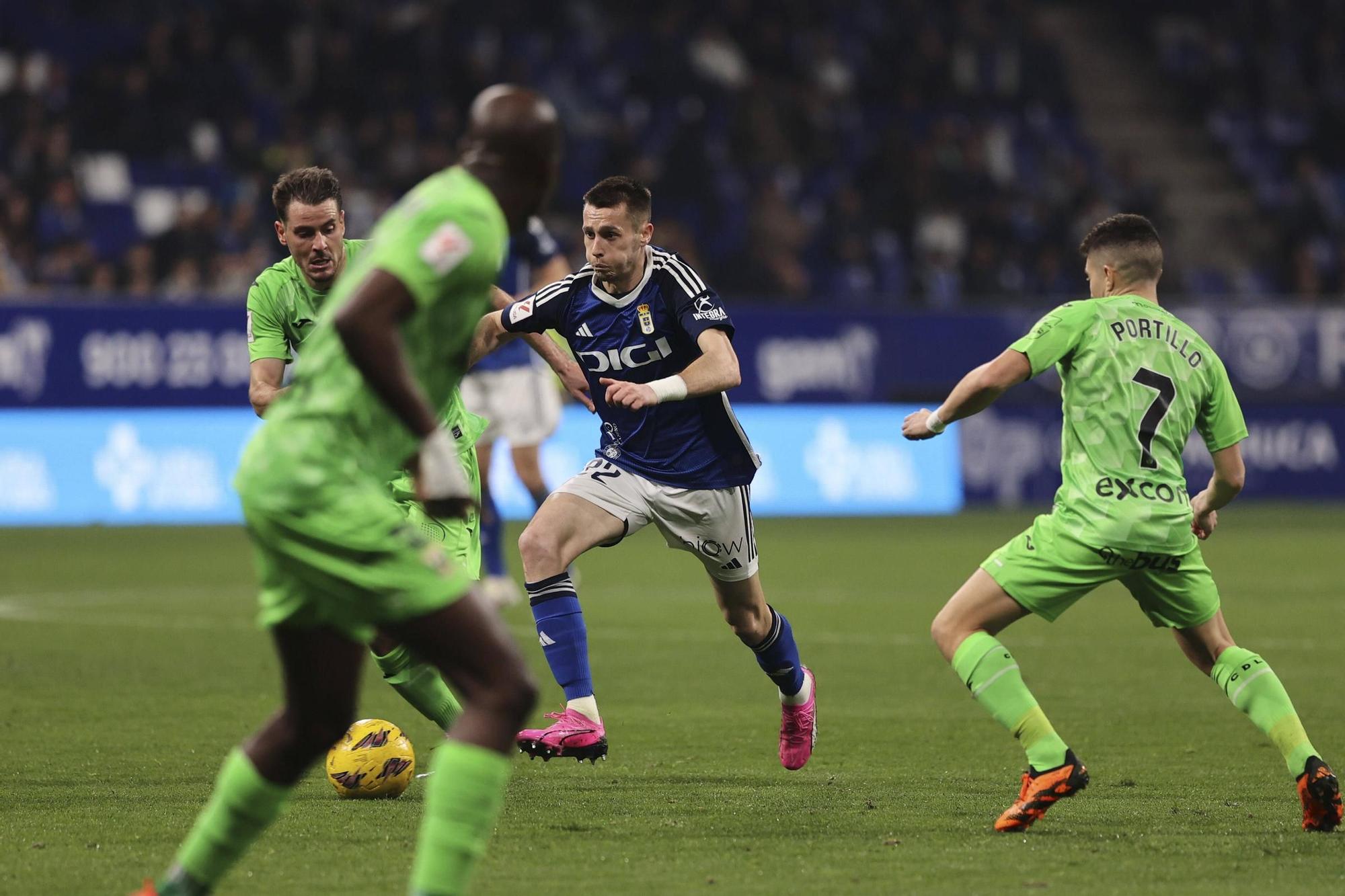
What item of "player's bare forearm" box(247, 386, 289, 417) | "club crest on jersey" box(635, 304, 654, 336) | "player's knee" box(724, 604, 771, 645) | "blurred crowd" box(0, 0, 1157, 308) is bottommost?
"player's knee" box(724, 604, 771, 645)

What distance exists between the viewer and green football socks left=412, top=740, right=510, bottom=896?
13.1 ft

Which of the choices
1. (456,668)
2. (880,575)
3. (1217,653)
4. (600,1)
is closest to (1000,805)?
(1217,653)

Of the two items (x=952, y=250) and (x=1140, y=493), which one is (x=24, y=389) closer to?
(x=952, y=250)

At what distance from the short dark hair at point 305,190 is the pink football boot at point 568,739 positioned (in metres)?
1.93

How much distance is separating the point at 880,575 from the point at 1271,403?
8.82 meters

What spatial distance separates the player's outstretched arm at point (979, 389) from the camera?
582cm

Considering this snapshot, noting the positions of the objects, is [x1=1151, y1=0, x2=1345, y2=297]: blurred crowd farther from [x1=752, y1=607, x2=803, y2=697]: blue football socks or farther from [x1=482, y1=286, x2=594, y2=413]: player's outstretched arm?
[x1=482, y1=286, x2=594, y2=413]: player's outstretched arm

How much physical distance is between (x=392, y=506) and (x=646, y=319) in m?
2.90

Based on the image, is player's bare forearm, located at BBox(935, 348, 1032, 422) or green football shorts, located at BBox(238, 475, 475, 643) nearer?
green football shorts, located at BBox(238, 475, 475, 643)

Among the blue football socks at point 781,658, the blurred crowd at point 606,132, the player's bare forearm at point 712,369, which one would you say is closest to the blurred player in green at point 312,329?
the player's bare forearm at point 712,369

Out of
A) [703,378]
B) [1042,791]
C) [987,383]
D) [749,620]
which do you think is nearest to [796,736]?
[749,620]

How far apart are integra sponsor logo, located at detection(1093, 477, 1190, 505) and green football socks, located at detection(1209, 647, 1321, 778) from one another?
0.56 metres

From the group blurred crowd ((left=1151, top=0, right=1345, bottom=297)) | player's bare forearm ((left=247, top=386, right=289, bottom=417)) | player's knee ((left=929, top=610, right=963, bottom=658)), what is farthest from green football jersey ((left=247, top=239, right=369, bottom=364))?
blurred crowd ((left=1151, top=0, right=1345, bottom=297))

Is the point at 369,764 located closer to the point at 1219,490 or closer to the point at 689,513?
the point at 689,513
